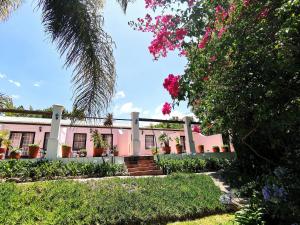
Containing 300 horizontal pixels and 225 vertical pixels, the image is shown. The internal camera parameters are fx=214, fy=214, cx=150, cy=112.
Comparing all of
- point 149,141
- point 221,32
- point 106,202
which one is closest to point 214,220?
point 106,202

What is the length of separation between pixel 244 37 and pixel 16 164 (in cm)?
921

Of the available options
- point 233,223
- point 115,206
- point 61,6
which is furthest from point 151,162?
point 61,6

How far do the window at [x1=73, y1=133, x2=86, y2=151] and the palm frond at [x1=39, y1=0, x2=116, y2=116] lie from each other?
15302 mm

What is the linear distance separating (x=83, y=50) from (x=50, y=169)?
6.87 m

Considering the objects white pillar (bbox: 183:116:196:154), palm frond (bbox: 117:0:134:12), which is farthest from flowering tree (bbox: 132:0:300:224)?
white pillar (bbox: 183:116:196:154)

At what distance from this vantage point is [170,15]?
4.44 m

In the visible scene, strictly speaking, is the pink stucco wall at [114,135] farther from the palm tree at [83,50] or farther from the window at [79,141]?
the palm tree at [83,50]

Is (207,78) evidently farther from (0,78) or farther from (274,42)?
(0,78)

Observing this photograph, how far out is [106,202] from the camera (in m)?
6.21

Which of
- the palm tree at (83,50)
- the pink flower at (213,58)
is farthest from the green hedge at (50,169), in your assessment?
the pink flower at (213,58)

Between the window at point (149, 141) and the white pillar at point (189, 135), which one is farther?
the window at point (149, 141)

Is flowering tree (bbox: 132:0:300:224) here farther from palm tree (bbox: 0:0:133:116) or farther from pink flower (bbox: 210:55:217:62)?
→ palm tree (bbox: 0:0:133:116)

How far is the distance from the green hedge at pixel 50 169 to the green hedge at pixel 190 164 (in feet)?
7.66

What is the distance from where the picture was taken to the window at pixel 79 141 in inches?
702
